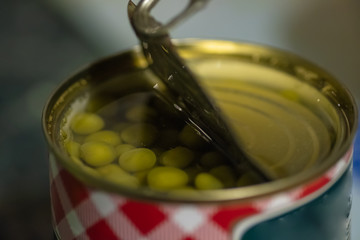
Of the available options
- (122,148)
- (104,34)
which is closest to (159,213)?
(122,148)

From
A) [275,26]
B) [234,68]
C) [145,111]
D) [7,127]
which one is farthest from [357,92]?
[7,127]

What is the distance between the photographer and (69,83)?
0.68m

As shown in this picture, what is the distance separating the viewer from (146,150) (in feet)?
2.08

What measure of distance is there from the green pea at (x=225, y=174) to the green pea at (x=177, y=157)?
0.04 metres

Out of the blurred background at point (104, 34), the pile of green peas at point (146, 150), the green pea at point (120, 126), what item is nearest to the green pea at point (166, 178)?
the pile of green peas at point (146, 150)

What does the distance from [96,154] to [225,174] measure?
0.14 m

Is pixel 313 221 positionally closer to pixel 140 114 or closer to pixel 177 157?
pixel 177 157

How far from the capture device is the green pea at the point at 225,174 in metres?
0.58

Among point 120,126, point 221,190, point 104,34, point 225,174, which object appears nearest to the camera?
point 221,190

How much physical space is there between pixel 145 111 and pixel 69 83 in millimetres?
100

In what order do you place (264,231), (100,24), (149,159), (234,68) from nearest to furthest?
(264,231) → (149,159) → (234,68) → (100,24)

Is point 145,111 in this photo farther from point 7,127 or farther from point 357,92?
point 357,92

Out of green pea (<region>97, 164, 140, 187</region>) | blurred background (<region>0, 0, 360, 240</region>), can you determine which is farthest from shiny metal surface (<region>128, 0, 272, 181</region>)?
blurred background (<region>0, 0, 360, 240</region>)

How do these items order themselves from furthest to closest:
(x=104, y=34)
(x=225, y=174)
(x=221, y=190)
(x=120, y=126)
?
1. (x=104, y=34)
2. (x=120, y=126)
3. (x=225, y=174)
4. (x=221, y=190)
